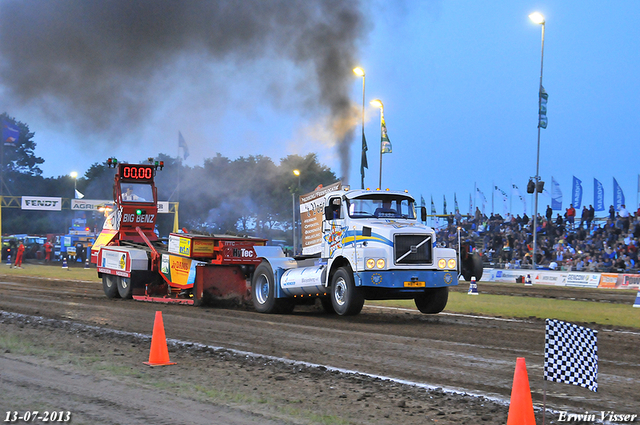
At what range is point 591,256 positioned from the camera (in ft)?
104

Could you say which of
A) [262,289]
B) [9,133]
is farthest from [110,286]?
[9,133]

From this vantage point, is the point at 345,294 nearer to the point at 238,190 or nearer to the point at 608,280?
the point at 608,280

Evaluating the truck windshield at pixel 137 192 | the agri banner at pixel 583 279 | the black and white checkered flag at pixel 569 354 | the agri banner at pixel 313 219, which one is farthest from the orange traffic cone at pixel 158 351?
the agri banner at pixel 583 279

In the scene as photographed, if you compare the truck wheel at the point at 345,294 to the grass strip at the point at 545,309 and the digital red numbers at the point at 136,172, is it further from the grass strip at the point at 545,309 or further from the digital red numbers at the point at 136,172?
the digital red numbers at the point at 136,172

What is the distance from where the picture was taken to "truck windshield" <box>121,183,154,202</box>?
793 inches

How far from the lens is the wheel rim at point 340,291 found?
13609 mm

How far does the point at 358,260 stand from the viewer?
43.3 feet

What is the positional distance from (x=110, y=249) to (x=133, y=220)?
1.17 meters

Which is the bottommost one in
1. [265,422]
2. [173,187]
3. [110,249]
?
[265,422]

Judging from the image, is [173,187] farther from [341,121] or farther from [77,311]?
[77,311]

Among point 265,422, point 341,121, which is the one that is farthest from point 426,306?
point 341,121

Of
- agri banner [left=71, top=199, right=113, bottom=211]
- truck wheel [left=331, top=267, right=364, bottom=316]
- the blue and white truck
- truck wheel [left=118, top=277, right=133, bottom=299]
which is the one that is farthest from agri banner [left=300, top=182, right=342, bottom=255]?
agri banner [left=71, top=199, right=113, bottom=211]

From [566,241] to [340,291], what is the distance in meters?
23.8

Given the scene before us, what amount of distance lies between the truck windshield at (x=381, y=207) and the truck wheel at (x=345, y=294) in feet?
4.39
